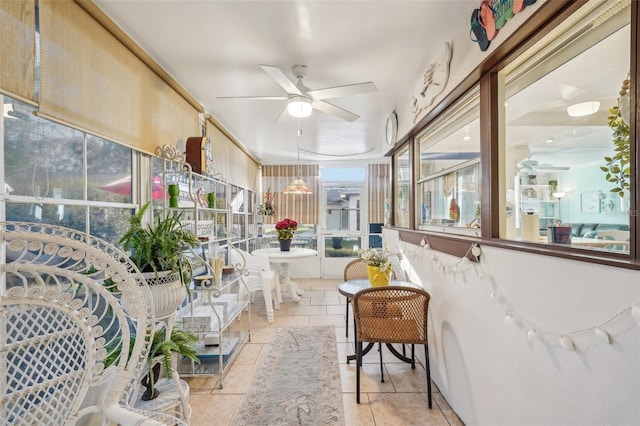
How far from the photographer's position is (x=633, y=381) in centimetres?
80

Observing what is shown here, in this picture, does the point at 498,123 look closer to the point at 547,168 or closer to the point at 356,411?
the point at 547,168

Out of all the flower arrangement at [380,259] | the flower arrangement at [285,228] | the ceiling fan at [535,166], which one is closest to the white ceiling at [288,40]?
the ceiling fan at [535,166]

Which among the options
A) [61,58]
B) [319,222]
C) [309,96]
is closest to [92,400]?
[61,58]

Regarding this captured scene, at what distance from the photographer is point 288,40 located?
1.87m

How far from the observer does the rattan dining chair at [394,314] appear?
6.38 feet

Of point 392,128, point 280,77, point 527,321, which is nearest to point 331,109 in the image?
point 280,77

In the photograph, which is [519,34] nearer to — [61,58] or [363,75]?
[363,75]

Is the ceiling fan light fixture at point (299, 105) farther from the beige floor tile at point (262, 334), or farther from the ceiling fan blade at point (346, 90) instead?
the beige floor tile at point (262, 334)

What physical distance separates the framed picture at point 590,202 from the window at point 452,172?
2.34 ft

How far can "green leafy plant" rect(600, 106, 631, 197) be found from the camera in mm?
881

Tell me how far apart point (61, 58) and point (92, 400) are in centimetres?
159

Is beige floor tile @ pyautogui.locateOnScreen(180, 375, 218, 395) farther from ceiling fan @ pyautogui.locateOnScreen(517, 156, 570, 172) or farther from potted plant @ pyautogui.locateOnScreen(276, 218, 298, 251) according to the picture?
ceiling fan @ pyautogui.locateOnScreen(517, 156, 570, 172)

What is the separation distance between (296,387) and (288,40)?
250 centimetres

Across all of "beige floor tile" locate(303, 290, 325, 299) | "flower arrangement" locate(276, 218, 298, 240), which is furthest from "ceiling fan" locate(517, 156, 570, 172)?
"beige floor tile" locate(303, 290, 325, 299)
